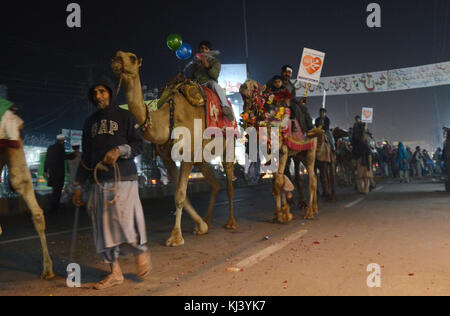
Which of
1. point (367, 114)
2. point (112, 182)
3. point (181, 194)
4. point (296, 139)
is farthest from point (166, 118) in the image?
point (367, 114)

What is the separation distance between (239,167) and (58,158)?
19.3 meters

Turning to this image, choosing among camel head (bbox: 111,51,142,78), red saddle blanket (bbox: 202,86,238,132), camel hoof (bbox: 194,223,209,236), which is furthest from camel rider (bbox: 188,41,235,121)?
camel head (bbox: 111,51,142,78)

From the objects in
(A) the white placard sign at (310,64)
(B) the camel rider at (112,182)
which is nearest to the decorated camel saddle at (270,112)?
(A) the white placard sign at (310,64)

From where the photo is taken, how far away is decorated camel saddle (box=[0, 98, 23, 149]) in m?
4.29

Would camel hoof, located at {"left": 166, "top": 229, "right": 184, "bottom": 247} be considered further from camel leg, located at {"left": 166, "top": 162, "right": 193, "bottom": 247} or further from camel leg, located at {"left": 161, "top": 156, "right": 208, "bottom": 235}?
camel leg, located at {"left": 161, "top": 156, "right": 208, "bottom": 235}

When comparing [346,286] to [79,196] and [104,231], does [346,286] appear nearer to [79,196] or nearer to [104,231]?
[104,231]

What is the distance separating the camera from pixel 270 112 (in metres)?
8.44

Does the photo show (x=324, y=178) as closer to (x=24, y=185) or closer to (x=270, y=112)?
(x=270, y=112)

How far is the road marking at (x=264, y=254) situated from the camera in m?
4.57

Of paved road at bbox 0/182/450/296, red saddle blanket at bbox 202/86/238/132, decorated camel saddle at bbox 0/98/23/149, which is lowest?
paved road at bbox 0/182/450/296

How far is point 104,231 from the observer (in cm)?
393

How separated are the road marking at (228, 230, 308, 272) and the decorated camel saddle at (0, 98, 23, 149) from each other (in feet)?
9.36

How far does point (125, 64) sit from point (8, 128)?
4.92 ft

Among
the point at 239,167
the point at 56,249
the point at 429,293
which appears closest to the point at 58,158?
the point at 56,249
